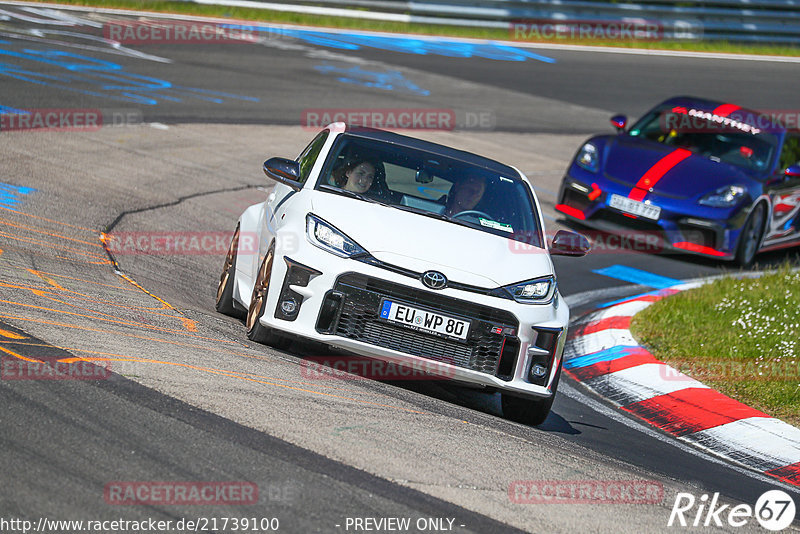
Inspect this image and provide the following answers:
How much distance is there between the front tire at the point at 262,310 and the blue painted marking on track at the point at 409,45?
1540 cm

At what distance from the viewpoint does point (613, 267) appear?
11.2 m

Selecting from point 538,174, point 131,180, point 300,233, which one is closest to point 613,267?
point 538,174

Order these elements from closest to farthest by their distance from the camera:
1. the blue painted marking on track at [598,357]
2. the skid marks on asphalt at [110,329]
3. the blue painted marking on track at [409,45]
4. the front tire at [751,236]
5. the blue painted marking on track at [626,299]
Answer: the skid marks on asphalt at [110,329], the blue painted marking on track at [598,357], the blue painted marking on track at [626,299], the front tire at [751,236], the blue painted marking on track at [409,45]

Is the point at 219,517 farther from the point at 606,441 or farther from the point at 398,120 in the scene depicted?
the point at 398,120

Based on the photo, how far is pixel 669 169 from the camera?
11820mm

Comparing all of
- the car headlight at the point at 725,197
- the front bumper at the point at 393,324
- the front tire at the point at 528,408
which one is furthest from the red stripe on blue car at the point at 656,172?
the front bumper at the point at 393,324

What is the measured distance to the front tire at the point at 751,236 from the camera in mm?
11742

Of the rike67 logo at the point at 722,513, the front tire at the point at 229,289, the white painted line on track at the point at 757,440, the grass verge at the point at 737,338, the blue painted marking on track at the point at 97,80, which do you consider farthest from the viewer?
the blue painted marking on track at the point at 97,80

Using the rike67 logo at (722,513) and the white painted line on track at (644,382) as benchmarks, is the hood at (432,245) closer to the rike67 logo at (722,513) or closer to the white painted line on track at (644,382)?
the white painted line on track at (644,382)

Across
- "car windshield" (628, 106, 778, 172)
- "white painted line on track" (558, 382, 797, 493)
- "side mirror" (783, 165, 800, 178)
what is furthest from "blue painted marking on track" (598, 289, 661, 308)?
"side mirror" (783, 165, 800, 178)

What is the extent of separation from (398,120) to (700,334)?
27.7 feet

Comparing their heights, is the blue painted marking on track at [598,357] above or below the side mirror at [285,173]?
below

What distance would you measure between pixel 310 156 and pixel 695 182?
582 centimetres

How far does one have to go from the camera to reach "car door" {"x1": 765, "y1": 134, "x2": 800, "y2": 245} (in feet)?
40.1
